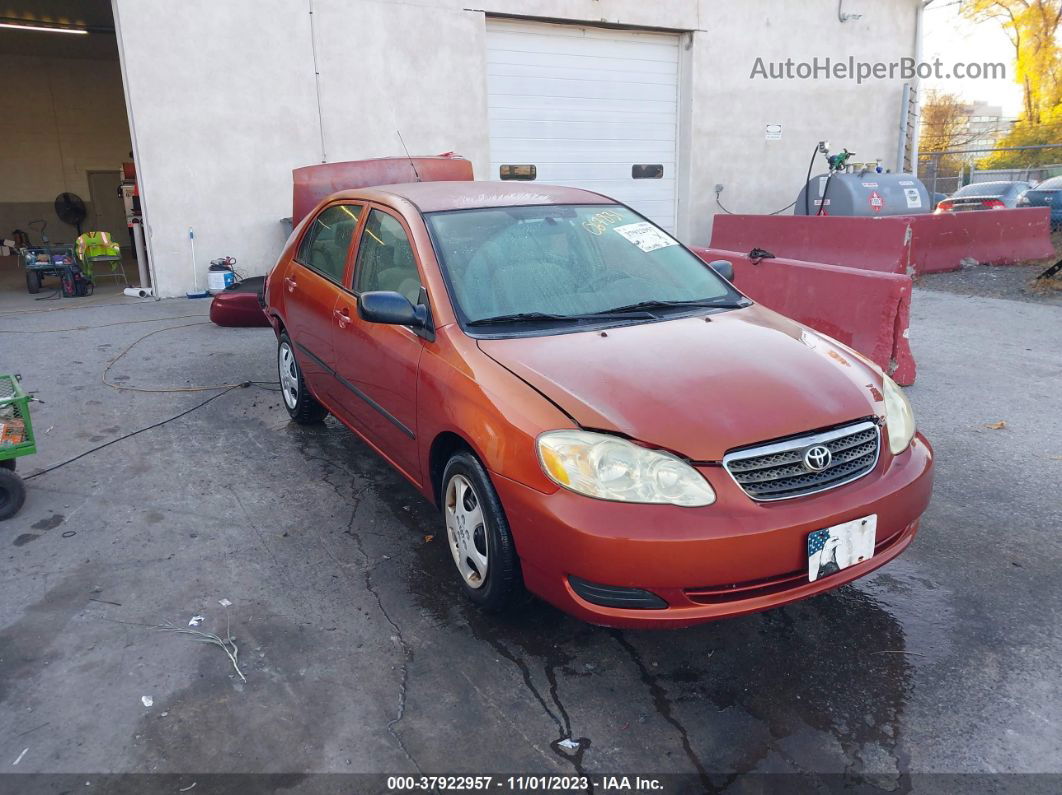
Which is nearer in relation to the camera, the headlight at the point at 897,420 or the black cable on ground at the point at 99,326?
the headlight at the point at 897,420

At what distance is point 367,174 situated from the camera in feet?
27.8

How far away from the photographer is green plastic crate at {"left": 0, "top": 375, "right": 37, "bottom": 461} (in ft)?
13.0

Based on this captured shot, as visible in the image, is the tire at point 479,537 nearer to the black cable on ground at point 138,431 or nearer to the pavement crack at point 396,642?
the pavement crack at point 396,642

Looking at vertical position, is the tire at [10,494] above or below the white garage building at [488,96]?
below

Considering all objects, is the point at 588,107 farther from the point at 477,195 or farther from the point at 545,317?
the point at 545,317

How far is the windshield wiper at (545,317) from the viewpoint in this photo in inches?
132

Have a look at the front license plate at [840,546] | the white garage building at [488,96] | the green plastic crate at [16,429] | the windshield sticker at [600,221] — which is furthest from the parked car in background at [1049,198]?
the green plastic crate at [16,429]

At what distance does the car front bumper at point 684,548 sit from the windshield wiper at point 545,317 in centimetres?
87

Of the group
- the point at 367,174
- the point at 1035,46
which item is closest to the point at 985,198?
the point at 367,174

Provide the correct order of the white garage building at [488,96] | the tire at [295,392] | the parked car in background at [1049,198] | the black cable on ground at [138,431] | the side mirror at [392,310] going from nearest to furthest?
the side mirror at [392,310], the black cable on ground at [138,431], the tire at [295,392], the white garage building at [488,96], the parked car in background at [1049,198]

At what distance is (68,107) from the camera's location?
1875cm

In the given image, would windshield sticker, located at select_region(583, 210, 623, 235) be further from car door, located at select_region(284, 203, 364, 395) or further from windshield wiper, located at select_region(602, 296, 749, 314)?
car door, located at select_region(284, 203, 364, 395)

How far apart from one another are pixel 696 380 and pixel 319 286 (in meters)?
2.61

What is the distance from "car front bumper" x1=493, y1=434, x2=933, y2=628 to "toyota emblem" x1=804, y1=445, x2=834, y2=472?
9 cm
